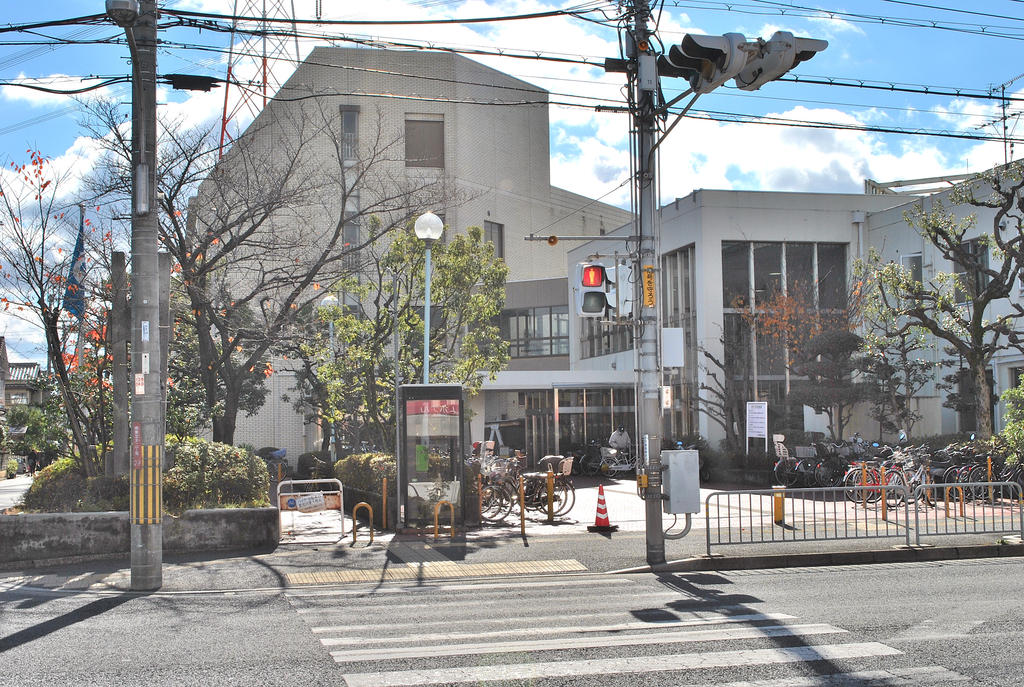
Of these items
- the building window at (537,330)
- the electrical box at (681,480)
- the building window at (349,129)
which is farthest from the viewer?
the building window at (537,330)

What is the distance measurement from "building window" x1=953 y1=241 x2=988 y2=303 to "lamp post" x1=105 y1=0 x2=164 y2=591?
1953cm

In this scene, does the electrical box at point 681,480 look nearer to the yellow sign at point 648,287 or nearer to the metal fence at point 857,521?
the metal fence at point 857,521

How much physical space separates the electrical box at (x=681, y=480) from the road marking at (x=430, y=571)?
5.18 feet

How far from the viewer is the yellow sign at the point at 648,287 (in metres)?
13.5

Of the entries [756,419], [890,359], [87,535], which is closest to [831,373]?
[756,419]

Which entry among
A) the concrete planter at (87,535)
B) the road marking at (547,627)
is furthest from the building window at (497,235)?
the road marking at (547,627)

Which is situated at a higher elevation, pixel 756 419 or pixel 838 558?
pixel 756 419

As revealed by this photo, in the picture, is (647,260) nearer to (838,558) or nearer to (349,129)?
(838,558)

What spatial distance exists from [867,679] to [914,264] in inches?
1094

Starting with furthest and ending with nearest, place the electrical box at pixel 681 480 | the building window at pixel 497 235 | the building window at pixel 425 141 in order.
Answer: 1. the building window at pixel 497 235
2. the building window at pixel 425 141
3. the electrical box at pixel 681 480

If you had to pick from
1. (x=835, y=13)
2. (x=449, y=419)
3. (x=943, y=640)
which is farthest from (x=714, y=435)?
(x=943, y=640)

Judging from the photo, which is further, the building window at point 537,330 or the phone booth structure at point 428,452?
the building window at point 537,330

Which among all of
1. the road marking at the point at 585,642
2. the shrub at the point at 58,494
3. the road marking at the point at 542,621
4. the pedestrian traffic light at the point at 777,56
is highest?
the pedestrian traffic light at the point at 777,56

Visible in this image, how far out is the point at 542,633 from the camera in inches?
328
